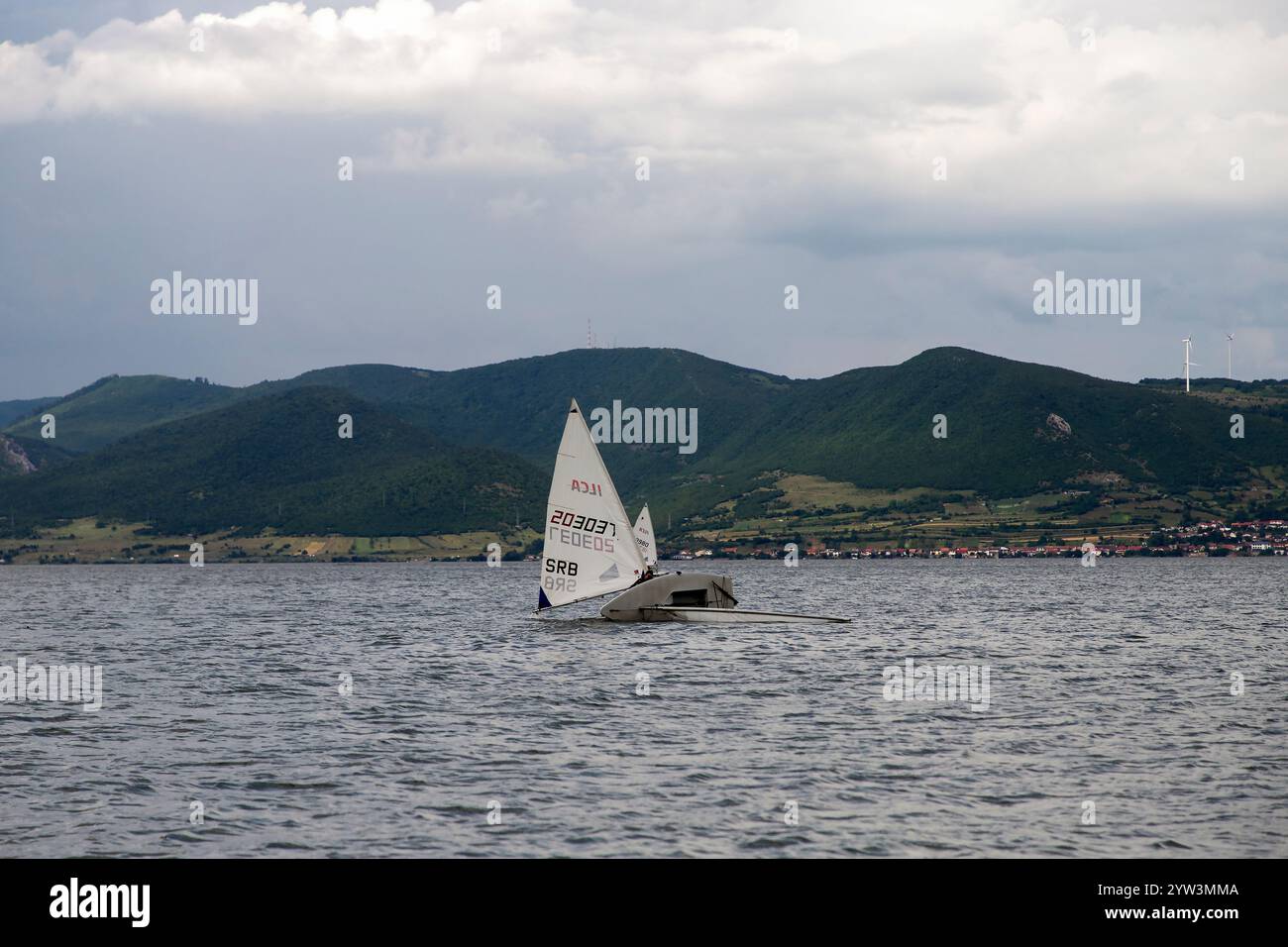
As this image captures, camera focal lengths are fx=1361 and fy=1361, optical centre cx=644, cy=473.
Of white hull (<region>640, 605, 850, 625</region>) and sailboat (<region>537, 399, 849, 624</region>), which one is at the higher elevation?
sailboat (<region>537, 399, 849, 624</region>)

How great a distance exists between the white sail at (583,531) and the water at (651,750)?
3.31 m

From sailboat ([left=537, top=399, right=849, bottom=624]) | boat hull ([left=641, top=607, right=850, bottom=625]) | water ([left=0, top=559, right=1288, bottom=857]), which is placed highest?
sailboat ([left=537, top=399, right=849, bottom=624])

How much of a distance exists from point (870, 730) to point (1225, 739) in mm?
9603

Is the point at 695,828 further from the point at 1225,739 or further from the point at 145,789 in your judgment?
the point at 1225,739

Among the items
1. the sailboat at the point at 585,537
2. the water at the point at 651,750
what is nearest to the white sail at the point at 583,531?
the sailboat at the point at 585,537

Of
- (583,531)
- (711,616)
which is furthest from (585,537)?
(711,616)

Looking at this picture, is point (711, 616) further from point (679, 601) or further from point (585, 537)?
point (585, 537)

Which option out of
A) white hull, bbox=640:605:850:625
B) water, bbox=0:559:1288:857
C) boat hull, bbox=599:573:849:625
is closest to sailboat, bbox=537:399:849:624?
boat hull, bbox=599:573:849:625

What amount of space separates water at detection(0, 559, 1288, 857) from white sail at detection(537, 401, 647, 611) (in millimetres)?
3314

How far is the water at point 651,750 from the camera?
25812mm

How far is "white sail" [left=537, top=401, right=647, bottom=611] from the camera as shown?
6862 cm

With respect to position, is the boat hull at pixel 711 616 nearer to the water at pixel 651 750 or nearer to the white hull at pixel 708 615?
the white hull at pixel 708 615

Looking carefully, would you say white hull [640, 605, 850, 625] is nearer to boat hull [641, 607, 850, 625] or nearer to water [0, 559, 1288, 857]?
boat hull [641, 607, 850, 625]
